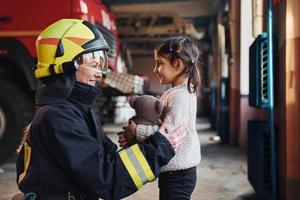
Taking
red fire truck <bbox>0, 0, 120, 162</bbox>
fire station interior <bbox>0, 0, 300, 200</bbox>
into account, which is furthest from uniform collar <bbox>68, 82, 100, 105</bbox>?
red fire truck <bbox>0, 0, 120, 162</bbox>

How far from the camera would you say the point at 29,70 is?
4598 mm

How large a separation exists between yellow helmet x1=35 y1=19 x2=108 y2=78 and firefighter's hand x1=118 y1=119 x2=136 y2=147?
38 cm

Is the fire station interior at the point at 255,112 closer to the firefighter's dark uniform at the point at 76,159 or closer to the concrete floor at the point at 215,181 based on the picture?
the concrete floor at the point at 215,181

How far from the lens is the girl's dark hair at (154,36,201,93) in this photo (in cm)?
183

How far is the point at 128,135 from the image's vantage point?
1.69 meters

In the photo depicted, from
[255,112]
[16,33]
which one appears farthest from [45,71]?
[255,112]

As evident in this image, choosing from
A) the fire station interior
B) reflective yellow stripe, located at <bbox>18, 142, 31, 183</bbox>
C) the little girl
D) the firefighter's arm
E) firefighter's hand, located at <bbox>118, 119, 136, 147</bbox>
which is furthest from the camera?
the fire station interior

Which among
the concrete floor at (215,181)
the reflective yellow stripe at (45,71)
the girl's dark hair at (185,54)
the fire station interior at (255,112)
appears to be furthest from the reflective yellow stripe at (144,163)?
the concrete floor at (215,181)

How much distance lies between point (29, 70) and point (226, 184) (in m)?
2.41

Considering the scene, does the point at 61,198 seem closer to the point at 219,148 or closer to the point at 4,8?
the point at 4,8

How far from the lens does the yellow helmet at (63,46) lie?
1.37 meters

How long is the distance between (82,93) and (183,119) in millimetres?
500

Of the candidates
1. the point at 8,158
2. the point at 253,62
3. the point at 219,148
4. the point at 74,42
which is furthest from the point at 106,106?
the point at 74,42

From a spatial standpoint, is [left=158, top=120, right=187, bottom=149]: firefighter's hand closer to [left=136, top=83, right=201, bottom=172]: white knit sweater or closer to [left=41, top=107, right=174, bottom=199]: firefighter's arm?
[left=41, top=107, right=174, bottom=199]: firefighter's arm
